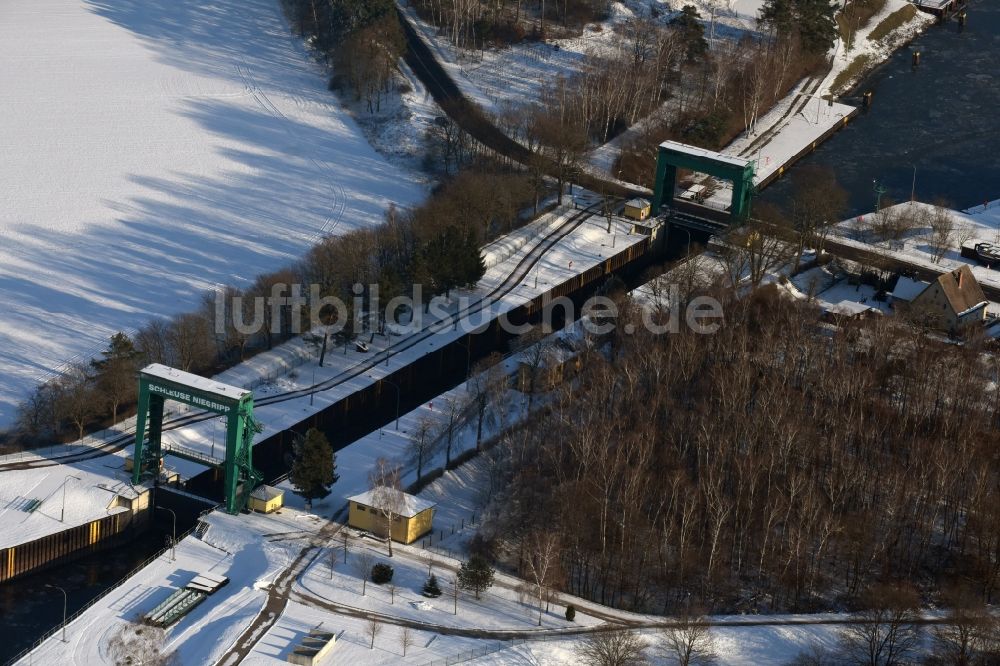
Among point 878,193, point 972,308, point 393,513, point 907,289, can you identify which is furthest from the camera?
point 878,193

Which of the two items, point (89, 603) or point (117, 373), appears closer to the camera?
point (89, 603)

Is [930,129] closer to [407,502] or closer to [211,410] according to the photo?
[407,502]

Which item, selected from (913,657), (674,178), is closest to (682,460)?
(913,657)

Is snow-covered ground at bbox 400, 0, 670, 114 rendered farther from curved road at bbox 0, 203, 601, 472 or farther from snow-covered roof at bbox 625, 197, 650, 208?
curved road at bbox 0, 203, 601, 472

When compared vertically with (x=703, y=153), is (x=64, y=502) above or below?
below

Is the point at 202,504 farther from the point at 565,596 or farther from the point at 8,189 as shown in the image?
the point at 8,189

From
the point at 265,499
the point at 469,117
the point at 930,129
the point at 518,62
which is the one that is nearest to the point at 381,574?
the point at 265,499
